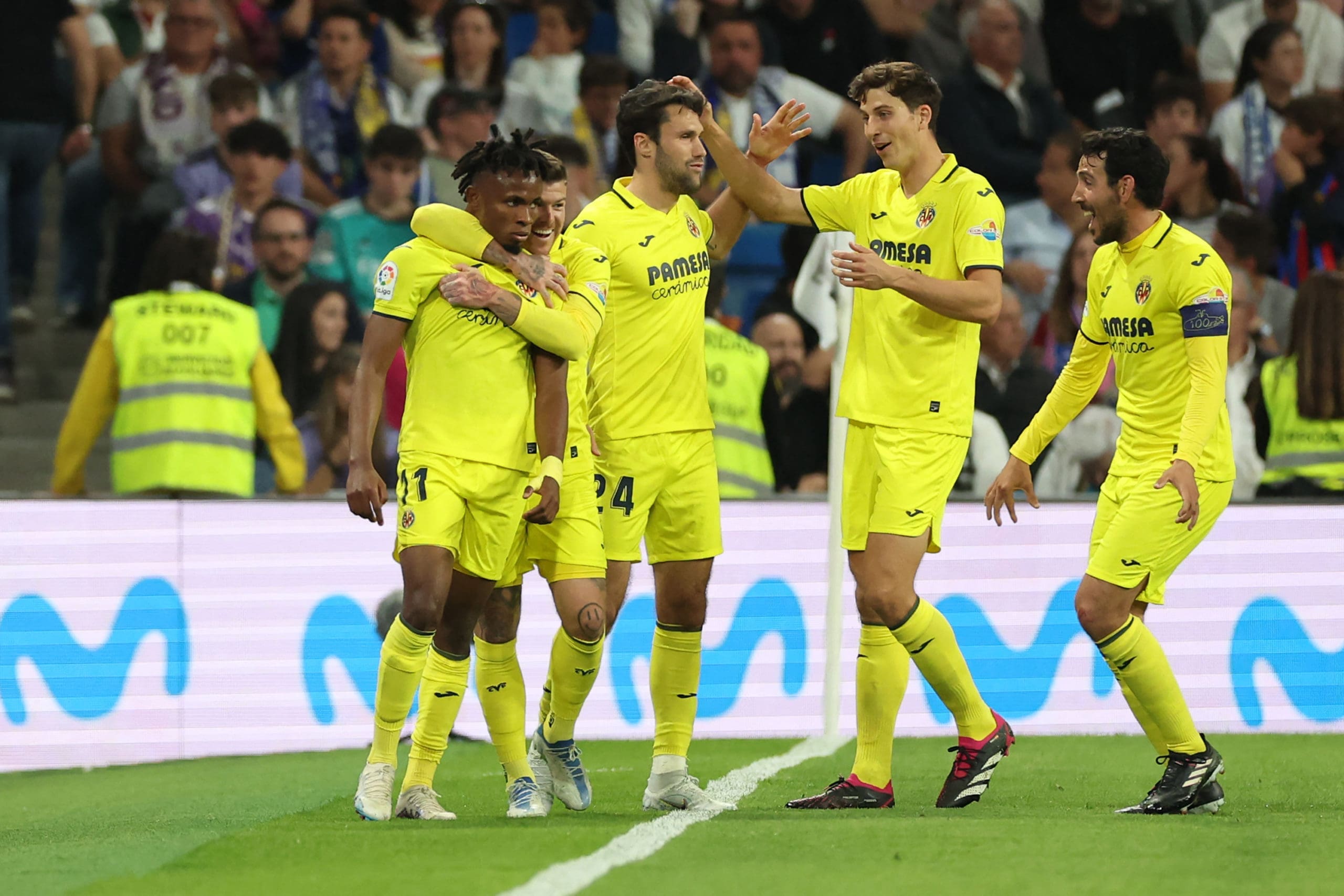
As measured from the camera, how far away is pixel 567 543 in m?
5.95

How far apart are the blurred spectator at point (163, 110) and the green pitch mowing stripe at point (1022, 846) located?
6273 mm

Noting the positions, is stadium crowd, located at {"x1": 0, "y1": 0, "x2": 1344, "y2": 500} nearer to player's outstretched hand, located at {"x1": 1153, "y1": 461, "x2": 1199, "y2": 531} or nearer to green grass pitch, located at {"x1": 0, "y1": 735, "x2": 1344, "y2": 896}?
green grass pitch, located at {"x1": 0, "y1": 735, "x2": 1344, "y2": 896}

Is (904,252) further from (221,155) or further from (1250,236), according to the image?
(221,155)

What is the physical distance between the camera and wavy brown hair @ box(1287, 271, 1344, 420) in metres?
9.73

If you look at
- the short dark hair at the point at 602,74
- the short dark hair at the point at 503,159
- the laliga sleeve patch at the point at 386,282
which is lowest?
the laliga sleeve patch at the point at 386,282

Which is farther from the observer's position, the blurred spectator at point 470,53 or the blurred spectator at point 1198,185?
the blurred spectator at point 470,53

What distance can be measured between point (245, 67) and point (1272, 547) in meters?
7.01

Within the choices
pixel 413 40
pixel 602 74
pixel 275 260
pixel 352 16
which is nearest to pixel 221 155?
pixel 275 260

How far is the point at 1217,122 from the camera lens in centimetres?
1226

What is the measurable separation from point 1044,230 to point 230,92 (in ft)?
16.8

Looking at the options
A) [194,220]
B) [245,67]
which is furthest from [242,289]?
[245,67]

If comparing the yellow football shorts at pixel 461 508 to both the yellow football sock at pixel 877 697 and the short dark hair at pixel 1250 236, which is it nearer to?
the yellow football sock at pixel 877 697

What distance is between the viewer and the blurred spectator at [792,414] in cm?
997

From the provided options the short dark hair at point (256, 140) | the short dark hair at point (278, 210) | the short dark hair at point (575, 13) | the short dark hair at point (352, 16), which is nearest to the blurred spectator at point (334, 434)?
the short dark hair at point (278, 210)
